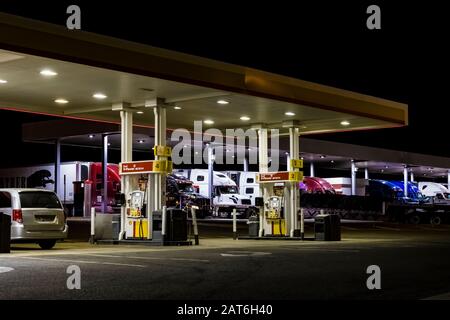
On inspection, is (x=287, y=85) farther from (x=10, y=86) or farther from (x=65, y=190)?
(x=65, y=190)

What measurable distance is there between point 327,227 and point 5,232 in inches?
452

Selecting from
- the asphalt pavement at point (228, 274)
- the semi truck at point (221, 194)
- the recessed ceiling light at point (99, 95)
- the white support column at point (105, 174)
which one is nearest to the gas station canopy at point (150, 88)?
the recessed ceiling light at point (99, 95)

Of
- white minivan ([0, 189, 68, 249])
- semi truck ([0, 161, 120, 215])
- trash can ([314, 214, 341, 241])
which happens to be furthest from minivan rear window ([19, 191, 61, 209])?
semi truck ([0, 161, 120, 215])

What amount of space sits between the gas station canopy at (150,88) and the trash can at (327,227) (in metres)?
3.54

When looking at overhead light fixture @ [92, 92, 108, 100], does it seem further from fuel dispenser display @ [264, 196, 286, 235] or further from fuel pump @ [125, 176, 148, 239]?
fuel dispenser display @ [264, 196, 286, 235]

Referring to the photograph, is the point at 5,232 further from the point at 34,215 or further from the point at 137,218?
the point at 137,218

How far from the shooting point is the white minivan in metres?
19.5

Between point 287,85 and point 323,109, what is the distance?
2.21m

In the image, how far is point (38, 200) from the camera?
20.3m

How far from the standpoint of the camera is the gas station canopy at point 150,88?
650 inches

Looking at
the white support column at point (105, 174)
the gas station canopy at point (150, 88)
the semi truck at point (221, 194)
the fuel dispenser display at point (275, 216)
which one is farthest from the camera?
the semi truck at point (221, 194)

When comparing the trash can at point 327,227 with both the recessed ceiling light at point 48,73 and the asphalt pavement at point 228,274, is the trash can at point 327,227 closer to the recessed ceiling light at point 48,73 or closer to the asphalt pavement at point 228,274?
the asphalt pavement at point 228,274

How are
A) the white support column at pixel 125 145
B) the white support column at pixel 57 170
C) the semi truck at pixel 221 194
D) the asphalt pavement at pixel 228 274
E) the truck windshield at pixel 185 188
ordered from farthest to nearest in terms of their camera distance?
the white support column at pixel 57 170 < the semi truck at pixel 221 194 < the truck windshield at pixel 185 188 < the white support column at pixel 125 145 < the asphalt pavement at pixel 228 274
